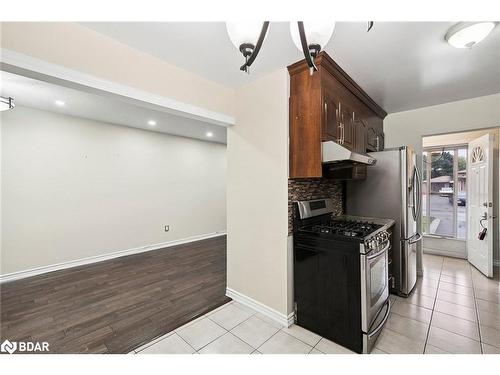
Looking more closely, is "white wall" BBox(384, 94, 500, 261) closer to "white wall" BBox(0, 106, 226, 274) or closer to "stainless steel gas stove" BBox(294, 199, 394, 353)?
"stainless steel gas stove" BBox(294, 199, 394, 353)

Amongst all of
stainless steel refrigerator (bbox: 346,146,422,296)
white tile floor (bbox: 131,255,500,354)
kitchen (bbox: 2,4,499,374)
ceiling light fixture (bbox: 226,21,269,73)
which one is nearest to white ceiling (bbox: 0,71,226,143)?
kitchen (bbox: 2,4,499,374)

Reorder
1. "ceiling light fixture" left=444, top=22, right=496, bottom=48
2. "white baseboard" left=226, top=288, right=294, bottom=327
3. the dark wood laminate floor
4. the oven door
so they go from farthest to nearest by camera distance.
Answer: "white baseboard" left=226, top=288, right=294, bottom=327, the dark wood laminate floor, the oven door, "ceiling light fixture" left=444, top=22, right=496, bottom=48

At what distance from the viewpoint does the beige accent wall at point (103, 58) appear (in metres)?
1.42

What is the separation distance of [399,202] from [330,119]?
4.84ft

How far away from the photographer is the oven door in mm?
1731

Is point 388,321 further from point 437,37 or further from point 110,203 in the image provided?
point 110,203

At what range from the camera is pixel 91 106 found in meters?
3.26

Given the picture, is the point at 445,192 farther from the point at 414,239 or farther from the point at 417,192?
the point at 414,239

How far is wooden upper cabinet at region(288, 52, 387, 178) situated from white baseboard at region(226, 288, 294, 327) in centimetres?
143

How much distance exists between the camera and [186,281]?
124 inches

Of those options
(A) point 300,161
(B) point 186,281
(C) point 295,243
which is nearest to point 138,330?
(B) point 186,281

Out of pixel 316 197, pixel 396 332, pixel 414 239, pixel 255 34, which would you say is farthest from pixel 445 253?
pixel 255 34

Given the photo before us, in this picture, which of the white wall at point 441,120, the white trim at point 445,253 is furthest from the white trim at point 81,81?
the white trim at point 445,253

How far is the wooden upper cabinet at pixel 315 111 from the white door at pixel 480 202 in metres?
2.54
